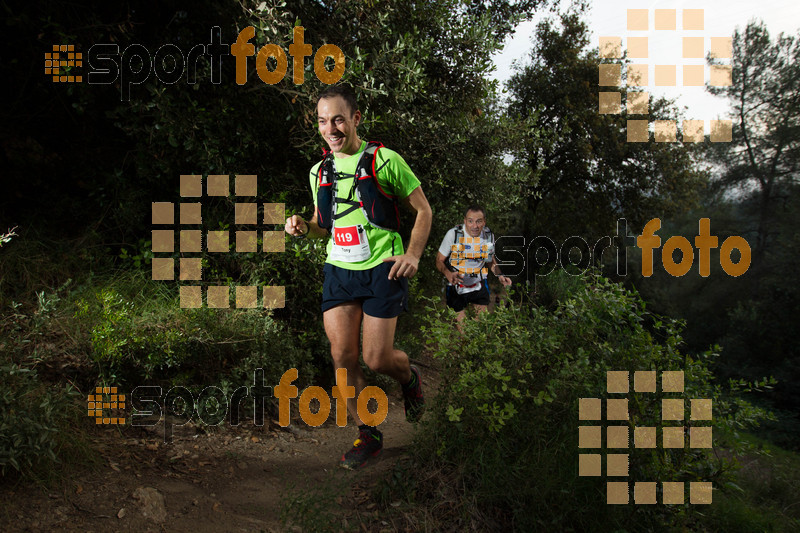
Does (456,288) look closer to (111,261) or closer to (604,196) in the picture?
(111,261)

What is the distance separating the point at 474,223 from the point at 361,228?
3.18m

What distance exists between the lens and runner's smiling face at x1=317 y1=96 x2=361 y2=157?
366 centimetres

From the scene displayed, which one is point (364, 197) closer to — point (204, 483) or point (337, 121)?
point (337, 121)

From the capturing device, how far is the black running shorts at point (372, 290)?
3732 mm

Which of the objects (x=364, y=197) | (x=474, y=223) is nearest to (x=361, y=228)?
(x=364, y=197)

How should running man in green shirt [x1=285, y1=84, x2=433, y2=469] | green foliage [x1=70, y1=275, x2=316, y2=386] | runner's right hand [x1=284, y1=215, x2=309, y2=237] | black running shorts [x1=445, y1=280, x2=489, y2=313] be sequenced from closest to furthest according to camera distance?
running man in green shirt [x1=285, y1=84, x2=433, y2=469]
runner's right hand [x1=284, y1=215, x2=309, y2=237]
green foliage [x1=70, y1=275, x2=316, y2=386]
black running shorts [x1=445, y1=280, x2=489, y2=313]

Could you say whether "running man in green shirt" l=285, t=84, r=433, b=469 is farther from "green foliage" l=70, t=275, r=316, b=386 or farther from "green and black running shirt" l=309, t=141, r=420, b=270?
"green foliage" l=70, t=275, r=316, b=386

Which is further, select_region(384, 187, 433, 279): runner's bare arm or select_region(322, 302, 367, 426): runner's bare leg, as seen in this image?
select_region(322, 302, 367, 426): runner's bare leg

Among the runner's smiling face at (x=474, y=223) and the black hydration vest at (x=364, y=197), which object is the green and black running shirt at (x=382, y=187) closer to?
the black hydration vest at (x=364, y=197)

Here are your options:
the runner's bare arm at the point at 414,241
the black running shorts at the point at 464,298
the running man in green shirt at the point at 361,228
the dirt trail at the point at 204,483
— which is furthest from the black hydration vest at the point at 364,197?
the black running shorts at the point at 464,298

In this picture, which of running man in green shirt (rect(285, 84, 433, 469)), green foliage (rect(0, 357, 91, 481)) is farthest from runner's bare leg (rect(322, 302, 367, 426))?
green foliage (rect(0, 357, 91, 481))

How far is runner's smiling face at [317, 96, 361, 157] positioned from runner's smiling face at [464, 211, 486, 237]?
10.3 feet

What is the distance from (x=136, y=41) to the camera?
634 centimetres

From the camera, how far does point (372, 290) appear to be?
12.3 ft
